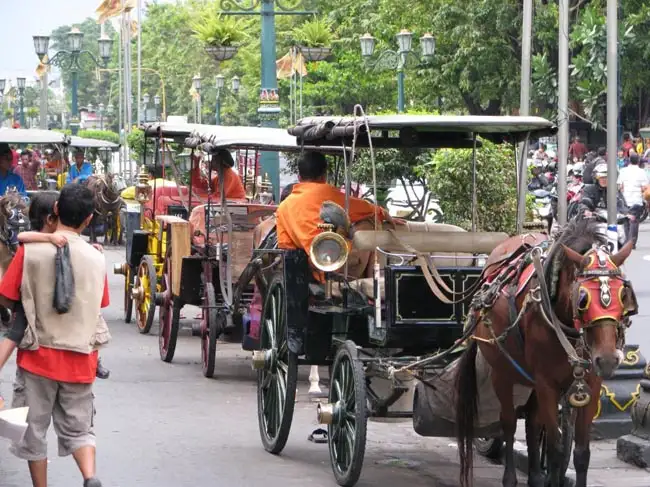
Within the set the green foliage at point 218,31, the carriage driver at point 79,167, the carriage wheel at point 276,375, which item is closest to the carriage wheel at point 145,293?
the carriage wheel at point 276,375

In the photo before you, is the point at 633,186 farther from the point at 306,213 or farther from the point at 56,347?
the point at 56,347

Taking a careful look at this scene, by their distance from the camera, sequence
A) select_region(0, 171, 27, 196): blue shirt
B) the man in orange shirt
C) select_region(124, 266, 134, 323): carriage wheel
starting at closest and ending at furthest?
the man in orange shirt, select_region(0, 171, 27, 196): blue shirt, select_region(124, 266, 134, 323): carriage wheel

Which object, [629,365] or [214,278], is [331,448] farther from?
[214,278]

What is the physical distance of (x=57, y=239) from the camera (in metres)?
6.83

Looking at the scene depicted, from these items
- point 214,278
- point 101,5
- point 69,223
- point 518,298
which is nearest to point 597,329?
point 518,298

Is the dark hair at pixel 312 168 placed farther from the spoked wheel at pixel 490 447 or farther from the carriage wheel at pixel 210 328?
the carriage wheel at pixel 210 328

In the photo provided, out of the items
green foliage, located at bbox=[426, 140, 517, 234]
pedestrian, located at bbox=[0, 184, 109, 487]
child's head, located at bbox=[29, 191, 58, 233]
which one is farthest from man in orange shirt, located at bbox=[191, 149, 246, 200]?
pedestrian, located at bbox=[0, 184, 109, 487]

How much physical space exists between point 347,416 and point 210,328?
4433mm

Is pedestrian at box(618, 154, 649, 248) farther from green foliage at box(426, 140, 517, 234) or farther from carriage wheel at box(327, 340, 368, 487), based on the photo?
carriage wheel at box(327, 340, 368, 487)

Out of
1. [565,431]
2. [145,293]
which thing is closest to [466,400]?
[565,431]

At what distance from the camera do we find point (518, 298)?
7.50 m

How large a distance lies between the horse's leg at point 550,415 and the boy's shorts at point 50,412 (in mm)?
2334

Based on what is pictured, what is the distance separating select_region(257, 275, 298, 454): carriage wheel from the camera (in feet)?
29.9

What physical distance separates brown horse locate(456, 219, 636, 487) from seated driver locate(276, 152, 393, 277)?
5.06 ft
